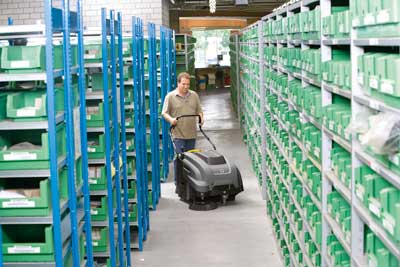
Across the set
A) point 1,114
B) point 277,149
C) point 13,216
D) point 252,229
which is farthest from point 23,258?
point 252,229

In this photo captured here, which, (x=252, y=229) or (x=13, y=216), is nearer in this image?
(x=13, y=216)

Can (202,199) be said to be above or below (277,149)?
below

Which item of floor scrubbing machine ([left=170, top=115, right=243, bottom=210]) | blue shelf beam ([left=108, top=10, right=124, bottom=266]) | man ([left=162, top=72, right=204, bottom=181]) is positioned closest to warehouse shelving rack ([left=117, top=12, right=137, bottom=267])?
blue shelf beam ([left=108, top=10, right=124, bottom=266])

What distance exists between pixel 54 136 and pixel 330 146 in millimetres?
1792

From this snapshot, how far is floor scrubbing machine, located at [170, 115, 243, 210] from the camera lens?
29.3ft

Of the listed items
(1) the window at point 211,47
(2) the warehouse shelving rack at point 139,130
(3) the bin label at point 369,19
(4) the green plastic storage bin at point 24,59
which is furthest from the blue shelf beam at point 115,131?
(1) the window at point 211,47

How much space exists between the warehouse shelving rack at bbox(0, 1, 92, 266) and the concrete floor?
2487 mm

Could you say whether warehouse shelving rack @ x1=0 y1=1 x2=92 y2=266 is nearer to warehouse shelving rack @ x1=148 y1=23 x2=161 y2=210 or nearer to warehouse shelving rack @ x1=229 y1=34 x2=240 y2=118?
warehouse shelving rack @ x1=148 y1=23 x2=161 y2=210

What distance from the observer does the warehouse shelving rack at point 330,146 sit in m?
2.96

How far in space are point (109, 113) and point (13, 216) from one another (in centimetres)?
189

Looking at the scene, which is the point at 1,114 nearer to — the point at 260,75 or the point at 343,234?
the point at 343,234

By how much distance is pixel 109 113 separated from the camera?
6168mm

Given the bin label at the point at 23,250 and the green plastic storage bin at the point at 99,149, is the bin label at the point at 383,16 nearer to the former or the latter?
the bin label at the point at 23,250

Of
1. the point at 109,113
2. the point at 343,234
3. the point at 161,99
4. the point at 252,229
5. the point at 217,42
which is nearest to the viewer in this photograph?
the point at 343,234
